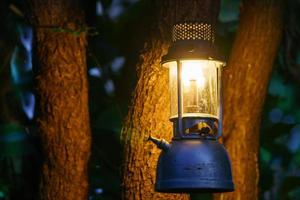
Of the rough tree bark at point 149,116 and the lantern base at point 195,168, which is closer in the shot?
the lantern base at point 195,168

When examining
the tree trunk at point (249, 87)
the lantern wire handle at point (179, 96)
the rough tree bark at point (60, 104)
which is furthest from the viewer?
the tree trunk at point (249, 87)

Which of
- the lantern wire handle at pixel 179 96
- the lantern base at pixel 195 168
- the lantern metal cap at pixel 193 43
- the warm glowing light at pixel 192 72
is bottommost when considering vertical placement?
the lantern base at pixel 195 168

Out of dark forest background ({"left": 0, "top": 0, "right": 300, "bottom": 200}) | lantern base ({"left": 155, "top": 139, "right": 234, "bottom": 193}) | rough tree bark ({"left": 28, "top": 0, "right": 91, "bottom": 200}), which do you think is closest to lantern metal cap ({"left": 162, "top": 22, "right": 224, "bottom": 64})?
lantern base ({"left": 155, "top": 139, "right": 234, "bottom": 193})

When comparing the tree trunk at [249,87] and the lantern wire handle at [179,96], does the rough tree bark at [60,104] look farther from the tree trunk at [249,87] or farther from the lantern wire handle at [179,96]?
the lantern wire handle at [179,96]

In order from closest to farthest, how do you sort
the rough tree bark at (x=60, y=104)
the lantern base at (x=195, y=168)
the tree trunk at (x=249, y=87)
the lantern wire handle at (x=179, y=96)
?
the lantern base at (x=195, y=168)
the lantern wire handle at (x=179, y=96)
the rough tree bark at (x=60, y=104)
the tree trunk at (x=249, y=87)

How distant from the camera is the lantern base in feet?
9.83

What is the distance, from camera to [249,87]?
4137mm

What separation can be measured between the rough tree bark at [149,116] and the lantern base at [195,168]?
16.0 inches

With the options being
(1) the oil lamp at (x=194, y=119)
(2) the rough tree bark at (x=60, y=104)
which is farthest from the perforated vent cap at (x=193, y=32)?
(2) the rough tree bark at (x=60, y=104)

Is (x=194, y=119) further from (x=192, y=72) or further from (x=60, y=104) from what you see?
(x=60, y=104)

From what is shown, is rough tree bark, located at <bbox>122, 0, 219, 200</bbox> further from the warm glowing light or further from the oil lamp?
the warm glowing light

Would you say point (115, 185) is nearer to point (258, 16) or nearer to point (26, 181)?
point (26, 181)

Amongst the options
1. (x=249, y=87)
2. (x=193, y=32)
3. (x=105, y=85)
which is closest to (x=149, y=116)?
(x=193, y=32)

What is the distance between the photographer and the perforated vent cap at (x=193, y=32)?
3133 millimetres
